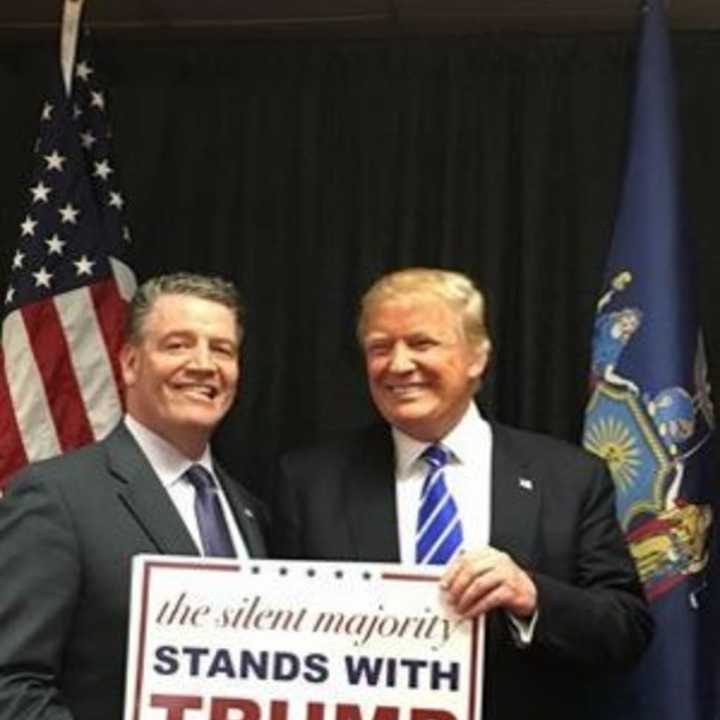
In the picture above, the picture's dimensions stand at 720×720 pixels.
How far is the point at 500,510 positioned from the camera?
87.7 inches

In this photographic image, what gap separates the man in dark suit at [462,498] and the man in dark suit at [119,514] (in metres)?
0.18

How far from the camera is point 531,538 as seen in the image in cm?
221

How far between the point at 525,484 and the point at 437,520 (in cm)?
19

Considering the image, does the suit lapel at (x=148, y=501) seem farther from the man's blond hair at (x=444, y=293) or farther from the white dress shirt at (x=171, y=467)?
the man's blond hair at (x=444, y=293)

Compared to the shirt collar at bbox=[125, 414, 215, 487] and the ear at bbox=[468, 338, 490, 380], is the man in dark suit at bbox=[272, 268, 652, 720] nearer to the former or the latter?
the ear at bbox=[468, 338, 490, 380]

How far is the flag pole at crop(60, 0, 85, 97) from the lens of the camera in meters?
3.13

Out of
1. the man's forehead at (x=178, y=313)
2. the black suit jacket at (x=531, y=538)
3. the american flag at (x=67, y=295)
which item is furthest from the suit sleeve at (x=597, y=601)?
the american flag at (x=67, y=295)

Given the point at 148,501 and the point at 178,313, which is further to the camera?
the point at 178,313

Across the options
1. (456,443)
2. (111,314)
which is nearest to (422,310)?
(456,443)

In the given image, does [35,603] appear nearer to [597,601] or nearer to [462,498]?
[462,498]

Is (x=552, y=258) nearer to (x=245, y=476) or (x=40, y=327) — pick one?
(x=245, y=476)

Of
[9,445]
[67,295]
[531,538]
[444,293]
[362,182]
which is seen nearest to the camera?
[531,538]

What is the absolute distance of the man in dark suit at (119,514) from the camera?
181cm

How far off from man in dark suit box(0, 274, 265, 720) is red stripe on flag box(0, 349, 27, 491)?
0.90 m
